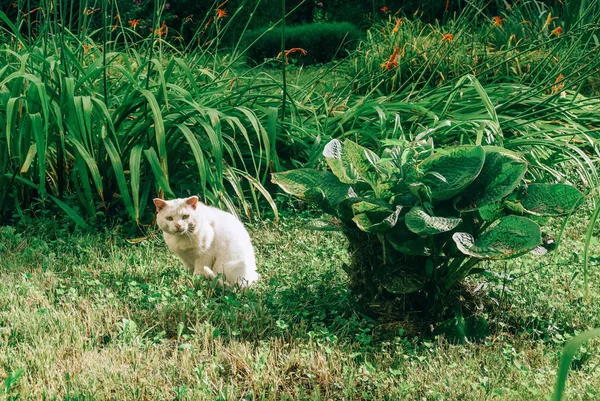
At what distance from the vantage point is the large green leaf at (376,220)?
2.55 metres

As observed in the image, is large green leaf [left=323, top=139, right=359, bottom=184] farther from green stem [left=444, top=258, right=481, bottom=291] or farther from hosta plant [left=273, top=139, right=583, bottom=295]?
green stem [left=444, top=258, right=481, bottom=291]

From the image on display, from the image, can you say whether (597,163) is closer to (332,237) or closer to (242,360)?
(332,237)

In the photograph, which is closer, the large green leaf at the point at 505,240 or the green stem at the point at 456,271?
the large green leaf at the point at 505,240

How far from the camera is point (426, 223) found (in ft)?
8.13

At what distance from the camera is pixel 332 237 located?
13.1ft

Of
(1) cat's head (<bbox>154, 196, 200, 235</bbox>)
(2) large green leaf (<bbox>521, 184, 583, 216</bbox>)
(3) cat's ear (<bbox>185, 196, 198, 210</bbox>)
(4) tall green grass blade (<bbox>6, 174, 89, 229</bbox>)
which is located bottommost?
(4) tall green grass blade (<bbox>6, 174, 89, 229</bbox>)

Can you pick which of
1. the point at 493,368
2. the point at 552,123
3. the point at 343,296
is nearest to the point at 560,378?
the point at 493,368

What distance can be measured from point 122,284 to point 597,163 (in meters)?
3.71

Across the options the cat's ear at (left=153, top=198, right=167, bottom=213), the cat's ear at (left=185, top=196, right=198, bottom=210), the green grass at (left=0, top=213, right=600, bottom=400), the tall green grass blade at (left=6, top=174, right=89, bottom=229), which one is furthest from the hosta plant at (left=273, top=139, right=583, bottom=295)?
the tall green grass blade at (left=6, top=174, right=89, bottom=229)

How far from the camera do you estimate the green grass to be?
236 cm

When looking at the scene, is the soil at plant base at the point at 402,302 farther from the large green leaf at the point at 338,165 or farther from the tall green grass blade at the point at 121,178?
the tall green grass blade at the point at 121,178

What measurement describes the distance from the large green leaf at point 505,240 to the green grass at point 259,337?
387 millimetres

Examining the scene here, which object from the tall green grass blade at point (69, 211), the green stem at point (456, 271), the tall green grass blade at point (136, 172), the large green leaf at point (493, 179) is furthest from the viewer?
the tall green grass blade at point (69, 211)

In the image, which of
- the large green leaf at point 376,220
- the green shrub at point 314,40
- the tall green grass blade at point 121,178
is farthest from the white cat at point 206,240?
the green shrub at point 314,40
